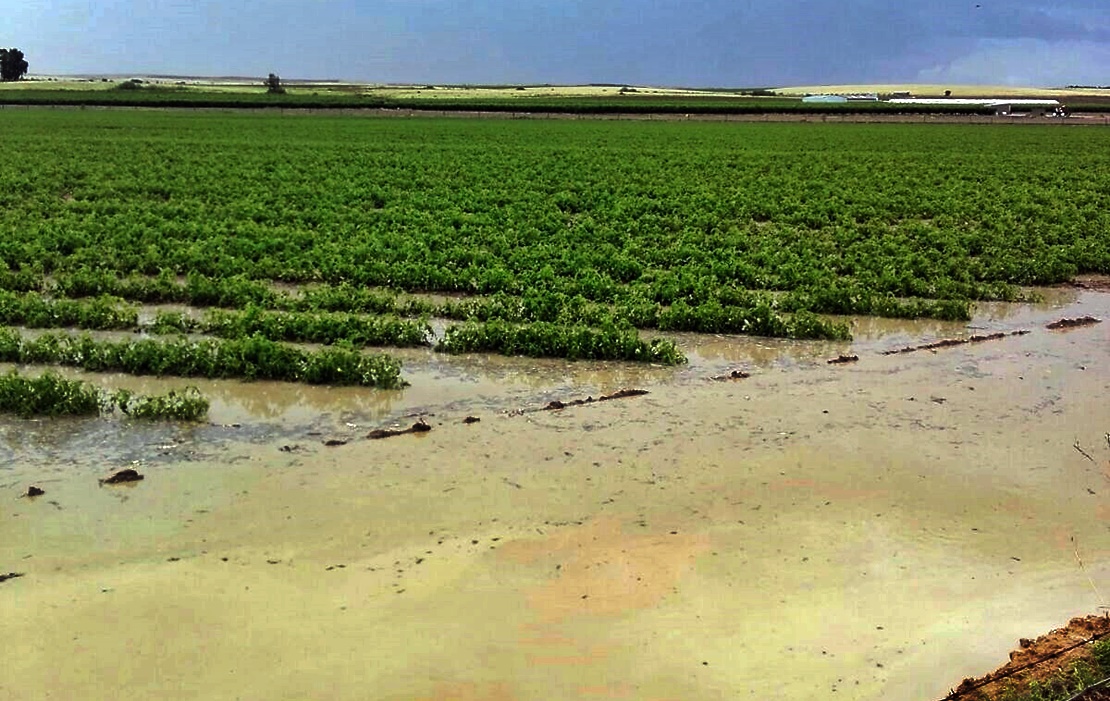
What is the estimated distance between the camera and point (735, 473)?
765 centimetres

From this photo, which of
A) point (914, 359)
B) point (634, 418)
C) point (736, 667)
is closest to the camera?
point (736, 667)

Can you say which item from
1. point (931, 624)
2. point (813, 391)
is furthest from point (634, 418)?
point (931, 624)

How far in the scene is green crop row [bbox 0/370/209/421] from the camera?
28.8 feet

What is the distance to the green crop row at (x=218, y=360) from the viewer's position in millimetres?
9836

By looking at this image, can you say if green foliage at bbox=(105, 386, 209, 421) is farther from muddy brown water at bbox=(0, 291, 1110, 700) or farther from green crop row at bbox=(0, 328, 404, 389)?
green crop row at bbox=(0, 328, 404, 389)

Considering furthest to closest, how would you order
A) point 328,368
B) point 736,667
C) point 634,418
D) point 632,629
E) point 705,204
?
1. point 705,204
2. point 328,368
3. point 634,418
4. point 632,629
5. point 736,667

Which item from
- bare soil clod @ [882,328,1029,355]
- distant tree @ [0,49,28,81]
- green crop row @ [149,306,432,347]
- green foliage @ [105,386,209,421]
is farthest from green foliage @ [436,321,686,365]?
distant tree @ [0,49,28,81]

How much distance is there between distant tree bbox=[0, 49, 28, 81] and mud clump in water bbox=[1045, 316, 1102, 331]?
161719 millimetres

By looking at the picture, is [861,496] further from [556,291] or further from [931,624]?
[556,291]

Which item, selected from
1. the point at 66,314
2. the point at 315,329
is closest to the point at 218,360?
the point at 315,329

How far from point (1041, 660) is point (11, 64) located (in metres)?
169

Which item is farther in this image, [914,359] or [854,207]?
[854,207]

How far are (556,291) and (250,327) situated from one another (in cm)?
450

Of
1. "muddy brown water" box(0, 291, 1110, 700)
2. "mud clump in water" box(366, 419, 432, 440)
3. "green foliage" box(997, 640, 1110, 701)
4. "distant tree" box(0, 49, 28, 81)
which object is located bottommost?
"muddy brown water" box(0, 291, 1110, 700)
